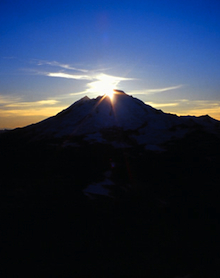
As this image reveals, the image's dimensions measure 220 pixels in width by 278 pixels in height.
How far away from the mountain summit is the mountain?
1.60ft

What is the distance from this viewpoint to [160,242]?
24703 millimetres

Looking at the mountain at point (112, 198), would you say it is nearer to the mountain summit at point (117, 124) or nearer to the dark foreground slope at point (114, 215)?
the dark foreground slope at point (114, 215)

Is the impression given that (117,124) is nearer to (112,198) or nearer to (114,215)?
(112,198)

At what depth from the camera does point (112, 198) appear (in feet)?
116

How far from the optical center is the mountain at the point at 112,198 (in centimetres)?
2155

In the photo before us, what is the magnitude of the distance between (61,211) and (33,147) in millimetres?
36676

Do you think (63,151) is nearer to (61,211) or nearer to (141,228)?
(61,211)

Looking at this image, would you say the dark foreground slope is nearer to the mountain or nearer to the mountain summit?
the mountain

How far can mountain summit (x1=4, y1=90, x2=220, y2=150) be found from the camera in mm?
66938

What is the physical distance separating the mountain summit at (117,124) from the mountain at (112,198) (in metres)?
0.49

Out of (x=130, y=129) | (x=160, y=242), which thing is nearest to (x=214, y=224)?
(x=160, y=242)

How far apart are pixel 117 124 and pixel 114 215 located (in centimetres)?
4597

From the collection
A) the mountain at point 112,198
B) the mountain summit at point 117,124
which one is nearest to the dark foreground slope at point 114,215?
the mountain at point 112,198

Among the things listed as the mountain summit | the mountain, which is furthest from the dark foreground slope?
the mountain summit
